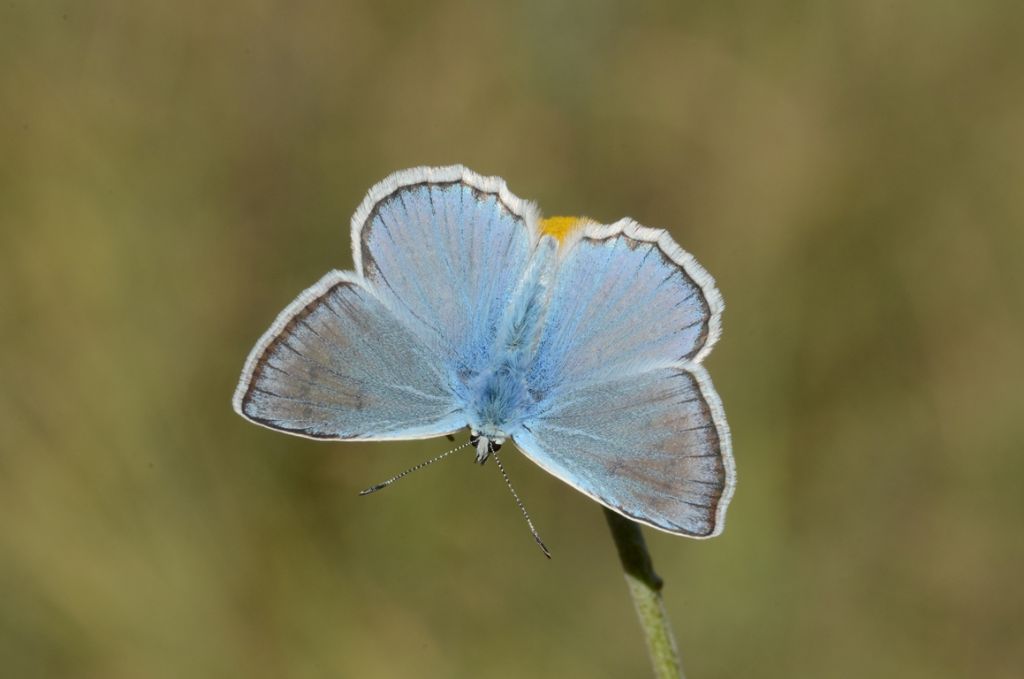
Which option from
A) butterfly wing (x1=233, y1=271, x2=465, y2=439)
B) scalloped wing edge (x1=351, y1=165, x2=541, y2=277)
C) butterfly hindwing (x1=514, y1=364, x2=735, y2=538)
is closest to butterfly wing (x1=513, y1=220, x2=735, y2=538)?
butterfly hindwing (x1=514, y1=364, x2=735, y2=538)

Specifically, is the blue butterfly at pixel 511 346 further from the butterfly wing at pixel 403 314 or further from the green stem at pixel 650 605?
the green stem at pixel 650 605

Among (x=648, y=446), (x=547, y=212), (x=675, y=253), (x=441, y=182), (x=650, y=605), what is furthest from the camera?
(x=547, y=212)

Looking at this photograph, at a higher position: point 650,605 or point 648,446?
point 648,446

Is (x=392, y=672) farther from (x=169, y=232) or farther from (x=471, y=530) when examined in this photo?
(x=169, y=232)

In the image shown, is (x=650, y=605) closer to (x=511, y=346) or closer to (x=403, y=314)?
(x=511, y=346)

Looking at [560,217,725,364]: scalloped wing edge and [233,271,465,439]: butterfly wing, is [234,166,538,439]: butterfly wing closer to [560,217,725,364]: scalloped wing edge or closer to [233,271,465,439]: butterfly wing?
[233,271,465,439]: butterfly wing

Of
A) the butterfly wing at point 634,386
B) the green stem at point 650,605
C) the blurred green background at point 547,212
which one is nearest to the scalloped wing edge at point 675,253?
the butterfly wing at point 634,386

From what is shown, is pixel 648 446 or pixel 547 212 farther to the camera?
pixel 547 212

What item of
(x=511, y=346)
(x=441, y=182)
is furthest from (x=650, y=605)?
(x=441, y=182)

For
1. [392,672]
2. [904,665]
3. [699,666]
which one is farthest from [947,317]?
[392,672]
